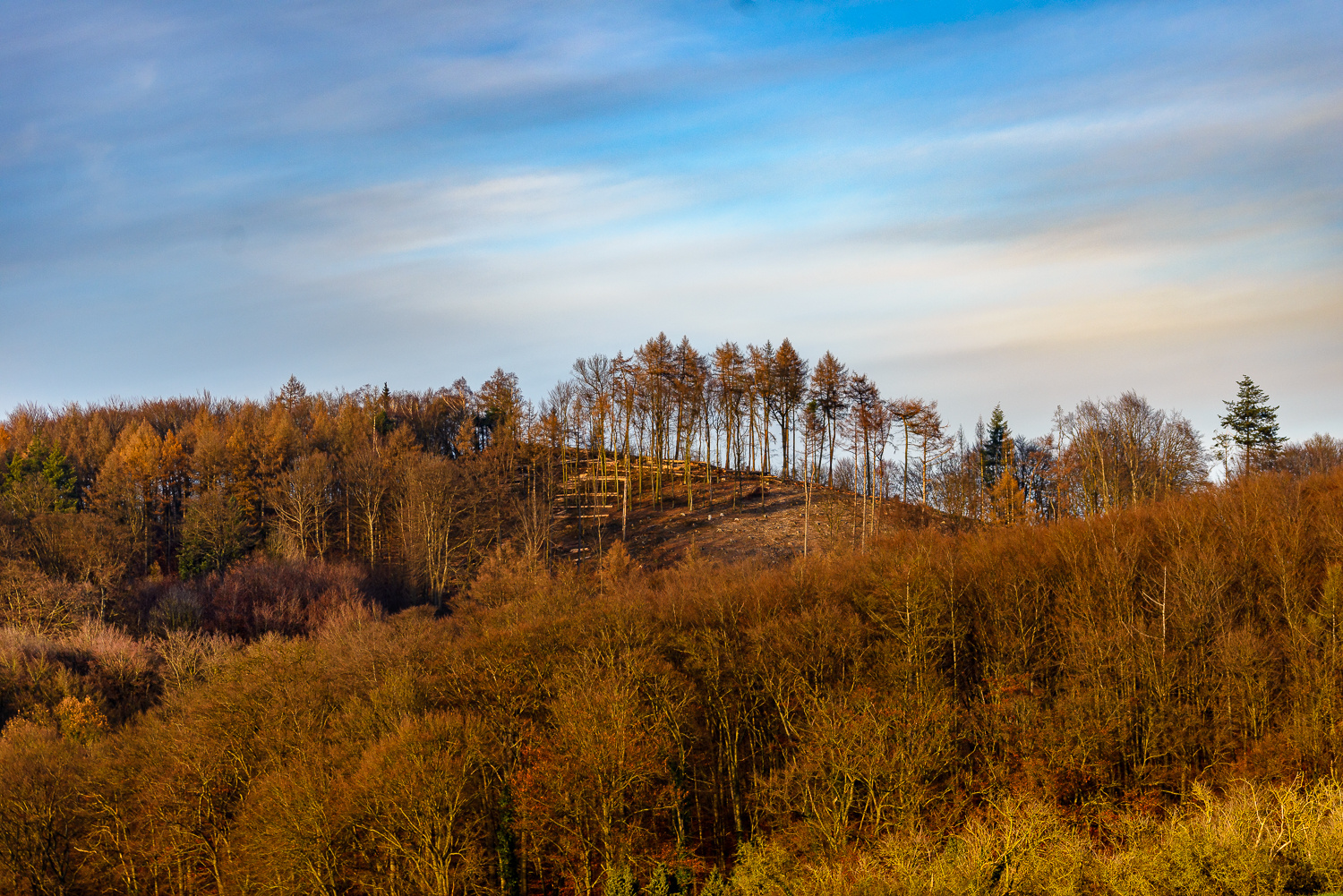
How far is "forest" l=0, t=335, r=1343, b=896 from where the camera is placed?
38688mm

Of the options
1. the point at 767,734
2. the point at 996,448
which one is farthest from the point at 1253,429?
the point at 767,734

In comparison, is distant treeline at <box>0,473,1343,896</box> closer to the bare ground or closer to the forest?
the forest

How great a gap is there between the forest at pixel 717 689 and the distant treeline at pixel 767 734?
255 mm

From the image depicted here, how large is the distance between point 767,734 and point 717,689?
5361 mm

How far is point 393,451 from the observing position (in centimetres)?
11000

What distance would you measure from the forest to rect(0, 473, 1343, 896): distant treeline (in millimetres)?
255

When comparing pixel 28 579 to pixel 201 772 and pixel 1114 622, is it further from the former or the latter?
pixel 1114 622

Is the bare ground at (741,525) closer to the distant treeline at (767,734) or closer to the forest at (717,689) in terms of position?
the forest at (717,689)

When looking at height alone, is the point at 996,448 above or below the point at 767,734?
above

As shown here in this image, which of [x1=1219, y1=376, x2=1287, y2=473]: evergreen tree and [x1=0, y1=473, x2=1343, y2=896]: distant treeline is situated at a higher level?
[x1=1219, y1=376, x2=1287, y2=473]: evergreen tree

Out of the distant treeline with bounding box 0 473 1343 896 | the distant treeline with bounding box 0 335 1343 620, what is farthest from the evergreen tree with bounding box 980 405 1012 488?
the distant treeline with bounding box 0 473 1343 896

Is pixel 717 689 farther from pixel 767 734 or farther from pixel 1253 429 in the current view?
pixel 1253 429

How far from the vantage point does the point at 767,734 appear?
54.8 metres

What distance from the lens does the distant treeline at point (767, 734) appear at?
37.3 m
